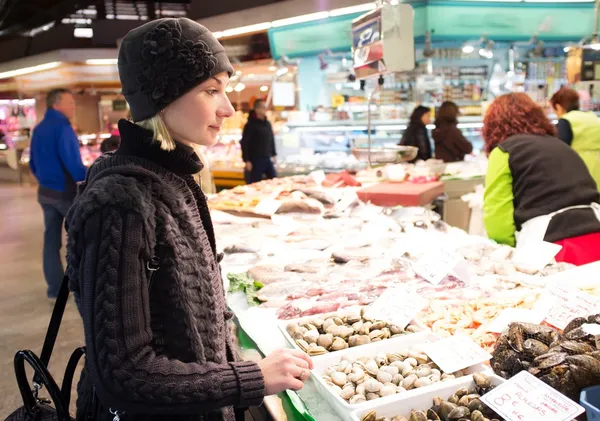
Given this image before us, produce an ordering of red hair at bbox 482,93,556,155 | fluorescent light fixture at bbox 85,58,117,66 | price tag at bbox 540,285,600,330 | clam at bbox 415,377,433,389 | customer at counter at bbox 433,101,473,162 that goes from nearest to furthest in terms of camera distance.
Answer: clam at bbox 415,377,433,389 → price tag at bbox 540,285,600,330 → red hair at bbox 482,93,556,155 → customer at counter at bbox 433,101,473,162 → fluorescent light fixture at bbox 85,58,117,66

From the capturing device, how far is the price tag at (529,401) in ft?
3.83

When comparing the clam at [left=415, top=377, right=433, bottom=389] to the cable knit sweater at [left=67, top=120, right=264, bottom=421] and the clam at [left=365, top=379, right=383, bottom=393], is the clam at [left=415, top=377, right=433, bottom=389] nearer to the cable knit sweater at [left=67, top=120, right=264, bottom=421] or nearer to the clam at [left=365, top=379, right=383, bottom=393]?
the clam at [left=365, top=379, right=383, bottom=393]

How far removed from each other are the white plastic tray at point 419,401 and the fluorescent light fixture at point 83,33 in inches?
535

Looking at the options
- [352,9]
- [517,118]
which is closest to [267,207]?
[517,118]

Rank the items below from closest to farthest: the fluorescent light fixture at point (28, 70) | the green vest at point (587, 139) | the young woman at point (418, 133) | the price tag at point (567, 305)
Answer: the price tag at point (567, 305), the green vest at point (587, 139), the young woman at point (418, 133), the fluorescent light fixture at point (28, 70)

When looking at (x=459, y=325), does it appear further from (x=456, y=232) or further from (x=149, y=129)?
(x=456, y=232)

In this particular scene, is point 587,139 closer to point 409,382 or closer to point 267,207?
point 267,207

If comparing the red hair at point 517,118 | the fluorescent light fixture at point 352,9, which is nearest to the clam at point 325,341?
the red hair at point 517,118

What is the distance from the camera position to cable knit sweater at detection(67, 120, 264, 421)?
113 centimetres

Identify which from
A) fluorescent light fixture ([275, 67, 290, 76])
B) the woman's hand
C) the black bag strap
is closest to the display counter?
the woman's hand

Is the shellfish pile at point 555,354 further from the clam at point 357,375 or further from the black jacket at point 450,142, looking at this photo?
the black jacket at point 450,142

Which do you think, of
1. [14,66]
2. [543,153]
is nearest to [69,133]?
[543,153]

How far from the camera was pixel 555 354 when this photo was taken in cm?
134

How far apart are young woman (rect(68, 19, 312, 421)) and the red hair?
2.61 metres
